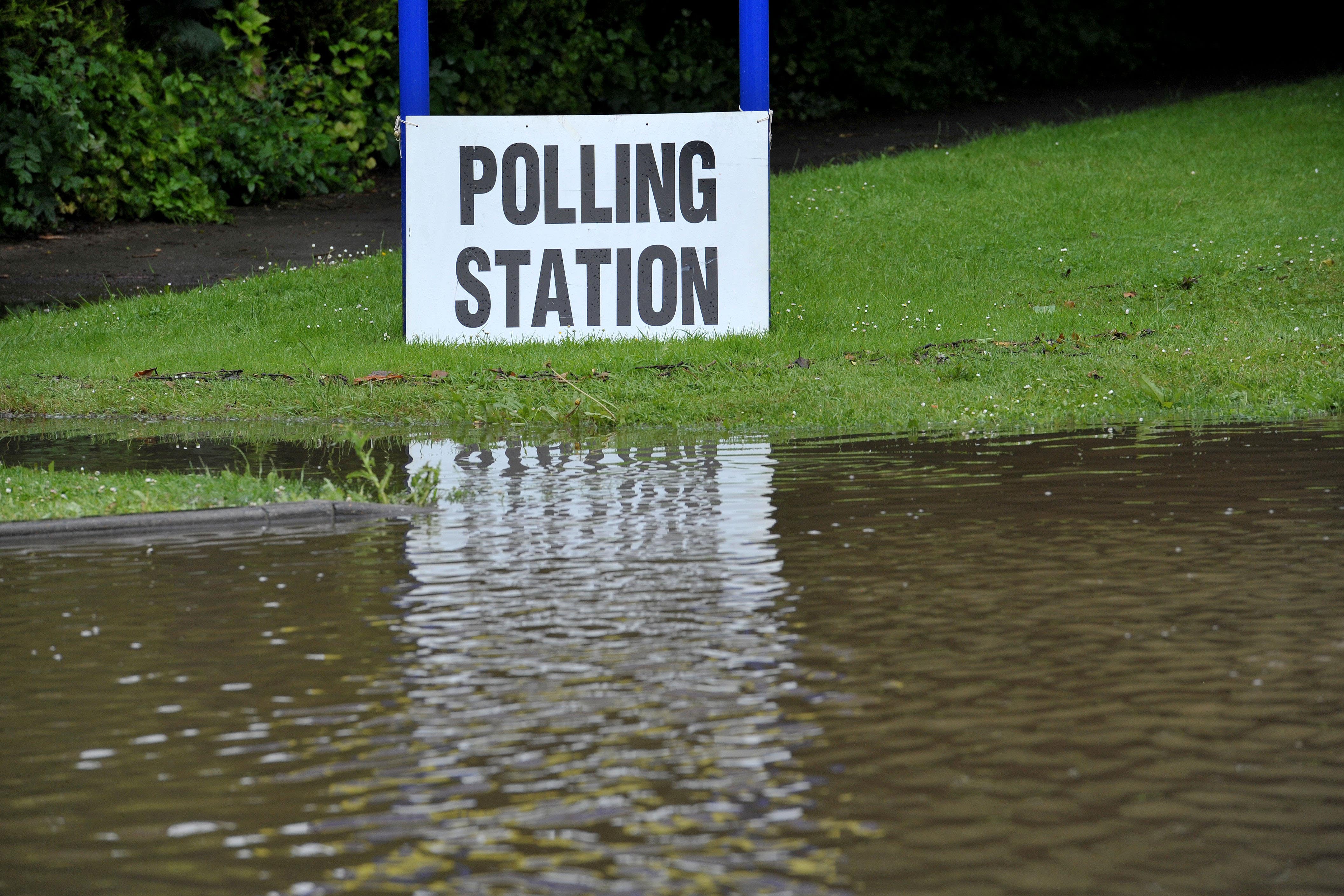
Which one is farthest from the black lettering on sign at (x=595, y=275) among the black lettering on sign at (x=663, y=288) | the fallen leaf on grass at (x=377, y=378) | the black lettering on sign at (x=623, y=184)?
the fallen leaf on grass at (x=377, y=378)

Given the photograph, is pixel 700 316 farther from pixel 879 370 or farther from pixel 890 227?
pixel 890 227

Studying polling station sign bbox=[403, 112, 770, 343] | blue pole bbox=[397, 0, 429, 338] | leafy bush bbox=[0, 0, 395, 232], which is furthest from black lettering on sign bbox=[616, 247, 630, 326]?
leafy bush bbox=[0, 0, 395, 232]

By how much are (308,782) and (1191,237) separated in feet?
44.0

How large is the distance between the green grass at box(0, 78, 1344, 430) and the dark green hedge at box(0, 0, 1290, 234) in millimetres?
3223

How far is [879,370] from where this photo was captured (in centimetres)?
1223

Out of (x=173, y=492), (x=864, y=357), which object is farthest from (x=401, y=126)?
(x=173, y=492)

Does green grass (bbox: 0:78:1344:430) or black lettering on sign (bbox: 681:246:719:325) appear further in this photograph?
black lettering on sign (bbox: 681:246:719:325)

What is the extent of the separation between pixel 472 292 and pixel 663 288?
147 centimetres

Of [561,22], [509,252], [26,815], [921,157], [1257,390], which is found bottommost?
[26,815]

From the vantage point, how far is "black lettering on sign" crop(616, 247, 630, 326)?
13852 mm

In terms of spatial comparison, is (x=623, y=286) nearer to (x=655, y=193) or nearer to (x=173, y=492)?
(x=655, y=193)

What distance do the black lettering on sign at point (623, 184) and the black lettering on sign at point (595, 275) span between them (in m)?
0.26

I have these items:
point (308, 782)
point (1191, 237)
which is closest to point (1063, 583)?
point (308, 782)

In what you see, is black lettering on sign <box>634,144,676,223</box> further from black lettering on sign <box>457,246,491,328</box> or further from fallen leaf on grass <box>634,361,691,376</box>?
fallen leaf on grass <box>634,361,691,376</box>
